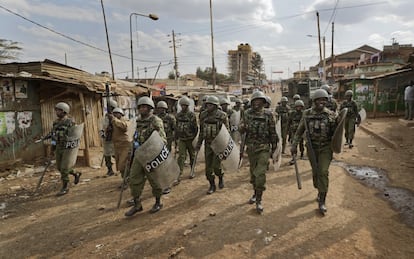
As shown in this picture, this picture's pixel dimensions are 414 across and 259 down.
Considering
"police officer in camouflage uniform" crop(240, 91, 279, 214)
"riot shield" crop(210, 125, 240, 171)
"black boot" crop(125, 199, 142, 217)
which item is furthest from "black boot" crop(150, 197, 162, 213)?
"police officer in camouflage uniform" crop(240, 91, 279, 214)

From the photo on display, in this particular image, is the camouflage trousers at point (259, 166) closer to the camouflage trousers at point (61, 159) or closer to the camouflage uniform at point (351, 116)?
the camouflage trousers at point (61, 159)

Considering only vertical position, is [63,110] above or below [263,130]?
above

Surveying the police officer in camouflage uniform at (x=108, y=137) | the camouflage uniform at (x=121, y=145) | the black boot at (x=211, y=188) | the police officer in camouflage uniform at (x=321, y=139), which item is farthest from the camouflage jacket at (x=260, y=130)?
the police officer in camouflage uniform at (x=108, y=137)

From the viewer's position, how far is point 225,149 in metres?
4.60

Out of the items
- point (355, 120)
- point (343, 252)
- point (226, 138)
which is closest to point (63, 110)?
point (226, 138)

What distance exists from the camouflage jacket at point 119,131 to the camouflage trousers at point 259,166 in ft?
8.53

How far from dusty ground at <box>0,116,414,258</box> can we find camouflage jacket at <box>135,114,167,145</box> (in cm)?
116

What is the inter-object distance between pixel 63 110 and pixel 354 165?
21.5 feet

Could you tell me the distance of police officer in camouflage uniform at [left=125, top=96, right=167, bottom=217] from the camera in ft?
13.3

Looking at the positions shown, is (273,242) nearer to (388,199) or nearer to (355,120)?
(388,199)

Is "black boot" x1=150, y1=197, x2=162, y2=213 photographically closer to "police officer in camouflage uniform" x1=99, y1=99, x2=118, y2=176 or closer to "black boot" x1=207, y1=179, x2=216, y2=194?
"black boot" x1=207, y1=179, x2=216, y2=194

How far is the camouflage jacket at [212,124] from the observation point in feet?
16.2

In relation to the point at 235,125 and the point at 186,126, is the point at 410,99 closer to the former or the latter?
the point at 235,125

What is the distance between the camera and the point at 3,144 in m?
7.17
